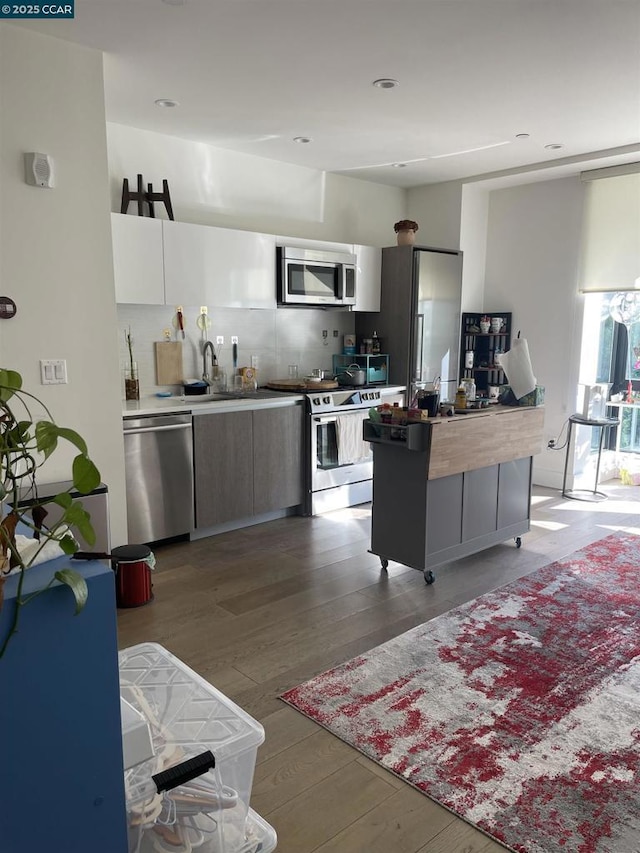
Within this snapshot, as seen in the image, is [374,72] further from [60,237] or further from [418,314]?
[418,314]

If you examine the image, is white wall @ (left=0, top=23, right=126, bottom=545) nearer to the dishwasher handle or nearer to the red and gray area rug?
the dishwasher handle

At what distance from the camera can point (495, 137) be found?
186 inches

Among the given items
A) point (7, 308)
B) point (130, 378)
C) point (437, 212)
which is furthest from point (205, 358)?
point (437, 212)

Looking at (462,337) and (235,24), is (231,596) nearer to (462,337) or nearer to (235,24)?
(235,24)

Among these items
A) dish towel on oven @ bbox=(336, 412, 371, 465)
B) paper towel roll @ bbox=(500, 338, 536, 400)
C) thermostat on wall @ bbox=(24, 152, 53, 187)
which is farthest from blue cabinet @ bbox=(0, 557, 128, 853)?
dish towel on oven @ bbox=(336, 412, 371, 465)

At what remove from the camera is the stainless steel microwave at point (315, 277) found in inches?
199

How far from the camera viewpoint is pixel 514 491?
437cm

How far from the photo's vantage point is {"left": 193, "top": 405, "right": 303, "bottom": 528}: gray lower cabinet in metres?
4.41

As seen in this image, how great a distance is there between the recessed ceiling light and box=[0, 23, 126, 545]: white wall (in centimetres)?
149

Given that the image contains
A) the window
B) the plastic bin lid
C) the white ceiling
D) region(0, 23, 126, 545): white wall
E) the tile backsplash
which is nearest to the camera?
the plastic bin lid

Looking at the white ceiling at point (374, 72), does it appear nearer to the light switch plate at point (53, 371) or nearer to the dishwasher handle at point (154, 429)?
the light switch plate at point (53, 371)

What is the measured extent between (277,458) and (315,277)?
1567mm

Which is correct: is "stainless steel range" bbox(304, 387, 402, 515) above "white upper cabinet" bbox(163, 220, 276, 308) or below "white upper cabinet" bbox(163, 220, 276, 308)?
below

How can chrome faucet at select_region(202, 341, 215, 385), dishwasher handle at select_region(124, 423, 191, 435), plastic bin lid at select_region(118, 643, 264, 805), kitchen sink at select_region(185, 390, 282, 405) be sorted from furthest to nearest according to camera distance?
chrome faucet at select_region(202, 341, 215, 385) < kitchen sink at select_region(185, 390, 282, 405) < dishwasher handle at select_region(124, 423, 191, 435) < plastic bin lid at select_region(118, 643, 264, 805)
